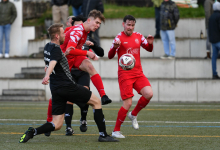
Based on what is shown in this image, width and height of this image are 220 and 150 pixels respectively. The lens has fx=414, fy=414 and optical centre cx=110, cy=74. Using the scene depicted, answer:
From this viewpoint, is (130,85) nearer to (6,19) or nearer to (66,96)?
(66,96)

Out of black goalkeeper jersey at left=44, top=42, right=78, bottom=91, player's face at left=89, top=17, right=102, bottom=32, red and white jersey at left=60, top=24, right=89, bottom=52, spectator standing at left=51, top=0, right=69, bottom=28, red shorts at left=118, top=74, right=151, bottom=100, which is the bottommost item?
red shorts at left=118, top=74, right=151, bottom=100

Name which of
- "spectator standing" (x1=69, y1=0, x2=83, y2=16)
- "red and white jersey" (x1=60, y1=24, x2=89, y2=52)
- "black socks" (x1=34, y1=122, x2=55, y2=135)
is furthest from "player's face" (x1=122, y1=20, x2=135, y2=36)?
"spectator standing" (x1=69, y1=0, x2=83, y2=16)

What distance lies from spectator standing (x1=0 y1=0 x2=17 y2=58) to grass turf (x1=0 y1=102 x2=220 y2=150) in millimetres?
5095

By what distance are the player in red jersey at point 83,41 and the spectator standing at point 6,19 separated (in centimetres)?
908

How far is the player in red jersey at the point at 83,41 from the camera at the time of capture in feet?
22.6

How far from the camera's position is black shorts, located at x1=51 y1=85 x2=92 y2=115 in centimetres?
605

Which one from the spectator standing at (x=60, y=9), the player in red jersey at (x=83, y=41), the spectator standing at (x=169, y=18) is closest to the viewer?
the player in red jersey at (x=83, y=41)

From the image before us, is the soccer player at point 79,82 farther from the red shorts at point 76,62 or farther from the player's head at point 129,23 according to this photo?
the player's head at point 129,23

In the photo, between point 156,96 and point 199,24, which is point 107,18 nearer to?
point 199,24

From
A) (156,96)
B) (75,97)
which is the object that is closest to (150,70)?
(156,96)

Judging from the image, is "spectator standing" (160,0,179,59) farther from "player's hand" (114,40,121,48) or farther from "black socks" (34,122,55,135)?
"black socks" (34,122,55,135)

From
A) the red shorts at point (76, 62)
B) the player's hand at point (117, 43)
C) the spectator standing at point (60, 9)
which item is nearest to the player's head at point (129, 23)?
the player's hand at point (117, 43)

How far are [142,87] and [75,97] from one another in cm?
156

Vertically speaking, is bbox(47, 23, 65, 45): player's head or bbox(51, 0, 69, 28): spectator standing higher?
bbox(51, 0, 69, 28): spectator standing
